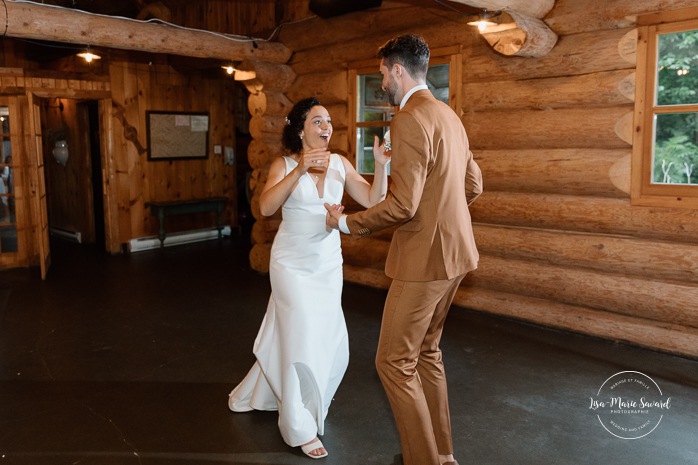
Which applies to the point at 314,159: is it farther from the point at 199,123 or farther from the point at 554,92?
the point at 199,123

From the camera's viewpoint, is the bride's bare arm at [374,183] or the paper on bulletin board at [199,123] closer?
the bride's bare arm at [374,183]

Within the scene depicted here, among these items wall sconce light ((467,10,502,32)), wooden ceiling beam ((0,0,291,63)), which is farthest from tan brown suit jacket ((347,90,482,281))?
wooden ceiling beam ((0,0,291,63))

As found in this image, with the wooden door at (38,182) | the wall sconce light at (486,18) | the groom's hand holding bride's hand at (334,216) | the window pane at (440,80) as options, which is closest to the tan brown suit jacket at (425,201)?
the groom's hand holding bride's hand at (334,216)

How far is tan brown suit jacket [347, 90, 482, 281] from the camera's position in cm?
289

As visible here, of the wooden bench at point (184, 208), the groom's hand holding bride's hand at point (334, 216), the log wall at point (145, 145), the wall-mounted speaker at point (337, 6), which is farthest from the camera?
the wooden bench at point (184, 208)

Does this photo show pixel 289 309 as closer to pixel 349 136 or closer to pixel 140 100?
pixel 349 136

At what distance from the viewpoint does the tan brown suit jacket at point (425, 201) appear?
2.89m

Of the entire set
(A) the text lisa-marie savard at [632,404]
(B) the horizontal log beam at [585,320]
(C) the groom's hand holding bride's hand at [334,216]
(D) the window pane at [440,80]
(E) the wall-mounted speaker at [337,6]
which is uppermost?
(E) the wall-mounted speaker at [337,6]

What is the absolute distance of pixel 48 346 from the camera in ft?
18.7

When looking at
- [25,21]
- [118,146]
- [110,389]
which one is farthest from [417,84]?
[118,146]

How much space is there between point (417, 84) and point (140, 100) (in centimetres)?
844

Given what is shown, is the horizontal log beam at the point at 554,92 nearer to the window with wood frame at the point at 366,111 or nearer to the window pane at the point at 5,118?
the window with wood frame at the point at 366,111

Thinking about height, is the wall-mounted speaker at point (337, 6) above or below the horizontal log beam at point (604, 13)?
above

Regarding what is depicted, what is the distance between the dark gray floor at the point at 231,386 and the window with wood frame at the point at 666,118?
4.61 feet
